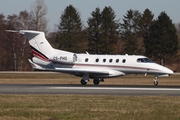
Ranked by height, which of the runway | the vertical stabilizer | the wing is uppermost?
the vertical stabilizer

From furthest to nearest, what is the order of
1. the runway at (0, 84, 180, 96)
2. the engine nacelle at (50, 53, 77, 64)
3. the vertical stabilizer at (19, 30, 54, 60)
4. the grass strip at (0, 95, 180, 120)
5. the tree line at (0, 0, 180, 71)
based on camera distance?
the tree line at (0, 0, 180, 71), the vertical stabilizer at (19, 30, 54, 60), the engine nacelle at (50, 53, 77, 64), the runway at (0, 84, 180, 96), the grass strip at (0, 95, 180, 120)

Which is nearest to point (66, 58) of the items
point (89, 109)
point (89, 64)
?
point (89, 64)

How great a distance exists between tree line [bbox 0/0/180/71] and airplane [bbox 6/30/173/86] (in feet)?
148

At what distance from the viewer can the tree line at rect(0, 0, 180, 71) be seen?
82000 mm

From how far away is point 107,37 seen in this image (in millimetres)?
84625

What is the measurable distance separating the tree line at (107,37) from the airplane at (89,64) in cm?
4507

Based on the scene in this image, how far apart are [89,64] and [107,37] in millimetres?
47800

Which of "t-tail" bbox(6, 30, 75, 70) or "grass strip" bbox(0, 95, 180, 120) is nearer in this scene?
"grass strip" bbox(0, 95, 180, 120)

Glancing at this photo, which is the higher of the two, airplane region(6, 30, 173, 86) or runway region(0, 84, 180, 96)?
airplane region(6, 30, 173, 86)

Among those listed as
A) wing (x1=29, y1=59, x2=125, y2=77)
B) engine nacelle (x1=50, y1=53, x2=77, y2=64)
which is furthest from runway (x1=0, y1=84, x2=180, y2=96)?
engine nacelle (x1=50, y1=53, x2=77, y2=64)

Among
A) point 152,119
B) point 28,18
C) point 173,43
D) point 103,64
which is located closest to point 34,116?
point 152,119

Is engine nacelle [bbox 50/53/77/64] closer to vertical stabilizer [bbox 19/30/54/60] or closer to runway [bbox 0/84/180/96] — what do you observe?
vertical stabilizer [bbox 19/30/54/60]

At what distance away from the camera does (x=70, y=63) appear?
1462 inches

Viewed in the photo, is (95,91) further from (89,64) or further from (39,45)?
(39,45)
